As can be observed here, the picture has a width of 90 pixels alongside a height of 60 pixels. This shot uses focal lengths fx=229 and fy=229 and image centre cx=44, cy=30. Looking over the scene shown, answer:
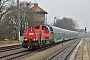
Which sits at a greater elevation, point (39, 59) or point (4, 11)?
point (4, 11)

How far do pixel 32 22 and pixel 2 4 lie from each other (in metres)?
24.0

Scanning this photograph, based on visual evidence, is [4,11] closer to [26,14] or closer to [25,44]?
[26,14]

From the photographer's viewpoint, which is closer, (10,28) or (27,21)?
(10,28)

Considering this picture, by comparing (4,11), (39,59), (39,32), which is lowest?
(39,59)

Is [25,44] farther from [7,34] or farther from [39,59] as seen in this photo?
[7,34]

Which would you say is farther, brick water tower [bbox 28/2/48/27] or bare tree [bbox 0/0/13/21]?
brick water tower [bbox 28/2/48/27]

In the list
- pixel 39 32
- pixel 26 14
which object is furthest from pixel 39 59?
pixel 26 14

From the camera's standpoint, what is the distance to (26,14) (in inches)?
2891

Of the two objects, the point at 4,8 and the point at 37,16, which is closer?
the point at 4,8

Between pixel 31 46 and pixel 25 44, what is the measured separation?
0.82 m

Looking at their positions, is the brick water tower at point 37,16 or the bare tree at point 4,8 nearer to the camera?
the bare tree at point 4,8

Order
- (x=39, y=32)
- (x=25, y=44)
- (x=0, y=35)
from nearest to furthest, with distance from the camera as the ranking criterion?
(x=25, y=44) < (x=39, y=32) < (x=0, y=35)

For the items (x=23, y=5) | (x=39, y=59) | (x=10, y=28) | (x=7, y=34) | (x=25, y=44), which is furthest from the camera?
(x=23, y=5)

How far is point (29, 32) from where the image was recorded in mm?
28453
